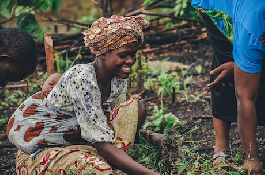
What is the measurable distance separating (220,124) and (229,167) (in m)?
0.39

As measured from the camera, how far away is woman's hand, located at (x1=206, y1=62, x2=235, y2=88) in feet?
11.0

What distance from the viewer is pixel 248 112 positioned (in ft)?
10.3

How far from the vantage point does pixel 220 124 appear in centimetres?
367

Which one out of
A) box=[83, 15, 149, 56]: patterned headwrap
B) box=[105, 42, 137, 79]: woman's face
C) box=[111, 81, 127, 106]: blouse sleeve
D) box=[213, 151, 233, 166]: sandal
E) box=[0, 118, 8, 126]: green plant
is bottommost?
box=[213, 151, 233, 166]: sandal

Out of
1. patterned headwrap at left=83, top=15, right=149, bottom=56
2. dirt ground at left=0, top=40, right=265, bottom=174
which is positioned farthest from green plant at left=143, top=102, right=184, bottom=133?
patterned headwrap at left=83, top=15, right=149, bottom=56

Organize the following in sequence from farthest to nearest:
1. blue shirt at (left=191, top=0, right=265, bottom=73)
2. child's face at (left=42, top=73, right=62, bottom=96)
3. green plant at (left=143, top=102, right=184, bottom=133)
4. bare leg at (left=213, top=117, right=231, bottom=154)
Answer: green plant at (left=143, top=102, right=184, bottom=133) < bare leg at (left=213, top=117, right=231, bottom=154) < child's face at (left=42, top=73, right=62, bottom=96) < blue shirt at (left=191, top=0, right=265, bottom=73)

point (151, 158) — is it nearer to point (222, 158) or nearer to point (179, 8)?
point (222, 158)

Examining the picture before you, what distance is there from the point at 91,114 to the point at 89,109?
3cm

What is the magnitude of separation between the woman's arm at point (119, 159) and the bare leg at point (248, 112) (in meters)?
0.65

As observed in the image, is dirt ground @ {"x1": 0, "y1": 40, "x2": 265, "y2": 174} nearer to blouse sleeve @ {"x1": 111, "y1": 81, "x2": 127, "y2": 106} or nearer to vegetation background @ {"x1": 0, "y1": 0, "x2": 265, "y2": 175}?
vegetation background @ {"x1": 0, "y1": 0, "x2": 265, "y2": 175}

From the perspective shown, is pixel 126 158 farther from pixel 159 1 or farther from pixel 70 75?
pixel 159 1

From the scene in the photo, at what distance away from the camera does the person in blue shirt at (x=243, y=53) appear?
115 inches

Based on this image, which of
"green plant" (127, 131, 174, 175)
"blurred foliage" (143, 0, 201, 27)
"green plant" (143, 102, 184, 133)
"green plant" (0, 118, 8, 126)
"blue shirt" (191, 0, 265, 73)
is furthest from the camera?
"blurred foliage" (143, 0, 201, 27)

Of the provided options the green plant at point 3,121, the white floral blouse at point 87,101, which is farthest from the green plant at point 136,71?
the white floral blouse at point 87,101
